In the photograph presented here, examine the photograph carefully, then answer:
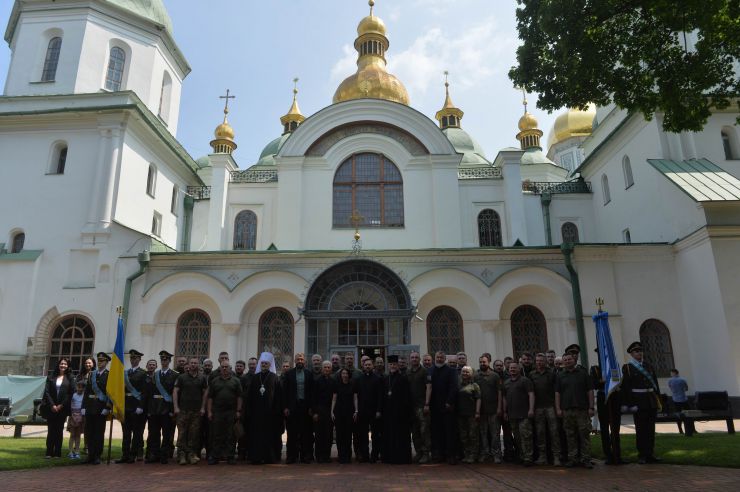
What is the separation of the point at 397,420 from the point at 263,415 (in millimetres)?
2221

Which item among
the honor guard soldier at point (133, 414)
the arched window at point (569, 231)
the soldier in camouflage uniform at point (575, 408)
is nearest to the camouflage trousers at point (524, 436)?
the soldier in camouflage uniform at point (575, 408)

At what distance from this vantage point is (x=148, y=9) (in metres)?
21.9

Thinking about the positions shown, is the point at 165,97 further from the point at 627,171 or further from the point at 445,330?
the point at 627,171

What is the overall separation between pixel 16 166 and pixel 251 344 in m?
10.6

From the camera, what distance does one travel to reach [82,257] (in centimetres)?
1703

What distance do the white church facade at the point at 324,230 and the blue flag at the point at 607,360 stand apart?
6328 millimetres

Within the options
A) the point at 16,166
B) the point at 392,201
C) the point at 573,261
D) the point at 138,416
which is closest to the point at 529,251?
the point at 573,261

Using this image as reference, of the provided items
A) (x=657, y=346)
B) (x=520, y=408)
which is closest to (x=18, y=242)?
(x=520, y=408)

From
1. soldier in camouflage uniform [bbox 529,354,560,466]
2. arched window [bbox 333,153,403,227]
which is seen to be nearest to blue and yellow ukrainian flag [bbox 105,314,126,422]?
soldier in camouflage uniform [bbox 529,354,560,466]

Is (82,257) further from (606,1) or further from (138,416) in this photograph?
(606,1)

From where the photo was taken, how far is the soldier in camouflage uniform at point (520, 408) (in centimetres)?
822

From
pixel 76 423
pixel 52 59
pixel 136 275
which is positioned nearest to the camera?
pixel 76 423

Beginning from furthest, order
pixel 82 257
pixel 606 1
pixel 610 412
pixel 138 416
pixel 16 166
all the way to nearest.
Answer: pixel 16 166
pixel 82 257
pixel 606 1
pixel 138 416
pixel 610 412

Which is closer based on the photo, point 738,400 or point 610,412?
point 610,412
